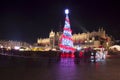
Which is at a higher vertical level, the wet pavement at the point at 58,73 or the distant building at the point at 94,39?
the distant building at the point at 94,39

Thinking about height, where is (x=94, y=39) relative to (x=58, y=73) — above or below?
above

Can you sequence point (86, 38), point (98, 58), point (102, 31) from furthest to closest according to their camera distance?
point (86, 38)
point (102, 31)
point (98, 58)

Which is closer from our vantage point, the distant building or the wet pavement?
the wet pavement

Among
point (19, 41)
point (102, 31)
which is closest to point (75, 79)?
point (102, 31)

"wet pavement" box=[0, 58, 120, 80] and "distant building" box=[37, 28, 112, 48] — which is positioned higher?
"distant building" box=[37, 28, 112, 48]

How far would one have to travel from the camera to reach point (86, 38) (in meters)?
103

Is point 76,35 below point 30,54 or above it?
above

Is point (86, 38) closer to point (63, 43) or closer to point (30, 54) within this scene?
point (63, 43)

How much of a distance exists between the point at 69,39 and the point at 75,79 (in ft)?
124

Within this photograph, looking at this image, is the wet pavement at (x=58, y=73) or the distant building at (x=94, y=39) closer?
the wet pavement at (x=58, y=73)

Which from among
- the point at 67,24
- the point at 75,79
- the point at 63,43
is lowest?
the point at 75,79

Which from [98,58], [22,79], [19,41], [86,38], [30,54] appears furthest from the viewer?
[19,41]

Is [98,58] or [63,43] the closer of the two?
[98,58]

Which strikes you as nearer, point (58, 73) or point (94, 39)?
point (58, 73)
